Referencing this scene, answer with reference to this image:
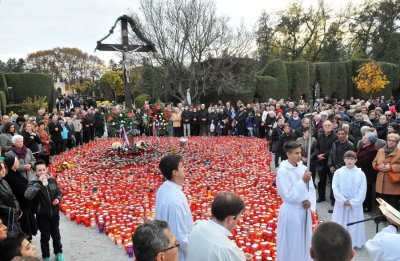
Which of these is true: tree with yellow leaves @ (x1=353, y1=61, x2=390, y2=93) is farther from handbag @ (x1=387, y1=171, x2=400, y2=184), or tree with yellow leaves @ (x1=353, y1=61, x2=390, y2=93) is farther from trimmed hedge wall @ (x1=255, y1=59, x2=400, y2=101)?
handbag @ (x1=387, y1=171, x2=400, y2=184)

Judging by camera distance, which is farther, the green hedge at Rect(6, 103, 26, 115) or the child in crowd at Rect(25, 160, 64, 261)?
the green hedge at Rect(6, 103, 26, 115)

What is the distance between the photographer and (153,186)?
30.9ft

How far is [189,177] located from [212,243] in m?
7.49

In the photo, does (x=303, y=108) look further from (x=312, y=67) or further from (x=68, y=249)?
(x=312, y=67)

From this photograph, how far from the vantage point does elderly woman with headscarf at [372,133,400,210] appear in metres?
6.99

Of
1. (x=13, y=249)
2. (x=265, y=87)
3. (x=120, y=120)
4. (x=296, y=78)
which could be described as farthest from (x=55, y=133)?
(x=296, y=78)

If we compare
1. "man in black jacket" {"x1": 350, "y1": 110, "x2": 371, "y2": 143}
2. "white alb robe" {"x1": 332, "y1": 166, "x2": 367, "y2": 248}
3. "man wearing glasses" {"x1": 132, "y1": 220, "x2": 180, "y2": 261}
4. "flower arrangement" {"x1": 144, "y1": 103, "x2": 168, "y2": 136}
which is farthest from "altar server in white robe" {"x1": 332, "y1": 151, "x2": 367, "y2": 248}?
"flower arrangement" {"x1": 144, "y1": 103, "x2": 168, "y2": 136}

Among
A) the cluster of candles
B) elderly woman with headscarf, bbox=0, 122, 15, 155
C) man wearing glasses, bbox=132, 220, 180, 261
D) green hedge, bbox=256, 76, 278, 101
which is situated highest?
green hedge, bbox=256, 76, 278, 101

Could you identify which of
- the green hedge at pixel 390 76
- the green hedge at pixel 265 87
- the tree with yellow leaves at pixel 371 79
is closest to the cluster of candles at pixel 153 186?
the green hedge at pixel 265 87

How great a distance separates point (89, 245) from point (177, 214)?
3.39 metres

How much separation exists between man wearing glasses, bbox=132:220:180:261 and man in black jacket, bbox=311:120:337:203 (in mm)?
6919

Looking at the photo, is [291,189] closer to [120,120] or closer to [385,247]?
[385,247]

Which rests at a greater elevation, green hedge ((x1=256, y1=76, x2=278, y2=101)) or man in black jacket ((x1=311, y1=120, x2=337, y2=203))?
green hedge ((x1=256, y1=76, x2=278, y2=101))

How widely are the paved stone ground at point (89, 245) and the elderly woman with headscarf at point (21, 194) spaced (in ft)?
1.83
